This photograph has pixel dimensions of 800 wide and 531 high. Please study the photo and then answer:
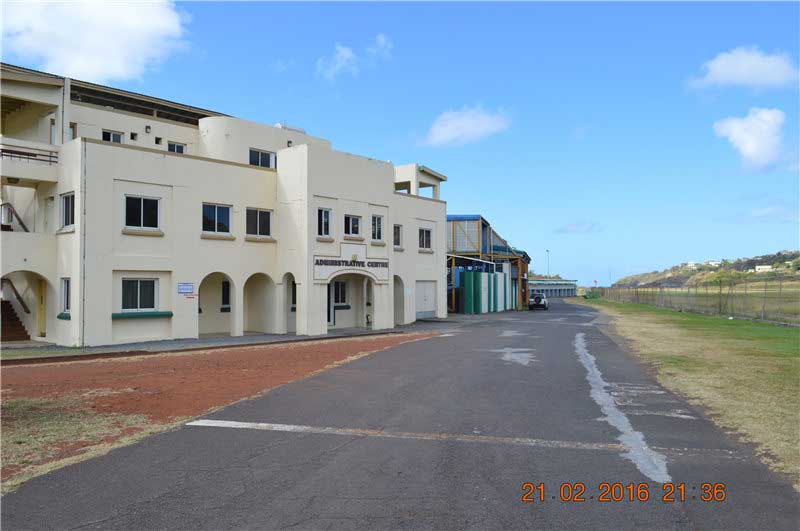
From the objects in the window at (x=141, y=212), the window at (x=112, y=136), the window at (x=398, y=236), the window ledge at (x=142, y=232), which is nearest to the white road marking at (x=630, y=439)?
the window ledge at (x=142, y=232)

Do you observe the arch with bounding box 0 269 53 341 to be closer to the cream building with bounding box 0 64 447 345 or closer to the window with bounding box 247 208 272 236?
the cream building with bounding box 0 64 447 345

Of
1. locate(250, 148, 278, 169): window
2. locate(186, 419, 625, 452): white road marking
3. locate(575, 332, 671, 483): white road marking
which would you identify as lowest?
locate(575, 332, 671, 483): white road marking

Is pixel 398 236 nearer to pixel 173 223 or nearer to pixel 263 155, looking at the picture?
pixel 263 155

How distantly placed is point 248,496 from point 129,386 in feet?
25.6

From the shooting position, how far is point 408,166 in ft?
132

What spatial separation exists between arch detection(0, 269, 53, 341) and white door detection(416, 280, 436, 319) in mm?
20076

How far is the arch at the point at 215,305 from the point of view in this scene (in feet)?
84.4

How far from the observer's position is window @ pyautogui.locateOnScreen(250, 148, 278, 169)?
29891 millimetres

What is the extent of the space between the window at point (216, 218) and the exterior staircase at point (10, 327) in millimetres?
7986

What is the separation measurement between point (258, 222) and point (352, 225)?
4.71 metres

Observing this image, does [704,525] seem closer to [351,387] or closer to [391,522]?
[391,522]

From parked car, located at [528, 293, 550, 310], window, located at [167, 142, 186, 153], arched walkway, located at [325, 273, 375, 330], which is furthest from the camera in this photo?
parked car, located at [528, 293, 550, 310]

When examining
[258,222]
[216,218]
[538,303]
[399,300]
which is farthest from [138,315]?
[538,303]

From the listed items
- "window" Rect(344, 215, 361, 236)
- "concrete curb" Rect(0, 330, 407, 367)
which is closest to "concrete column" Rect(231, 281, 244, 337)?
"concrete curb" Rect(0, 330, 407, 367)
